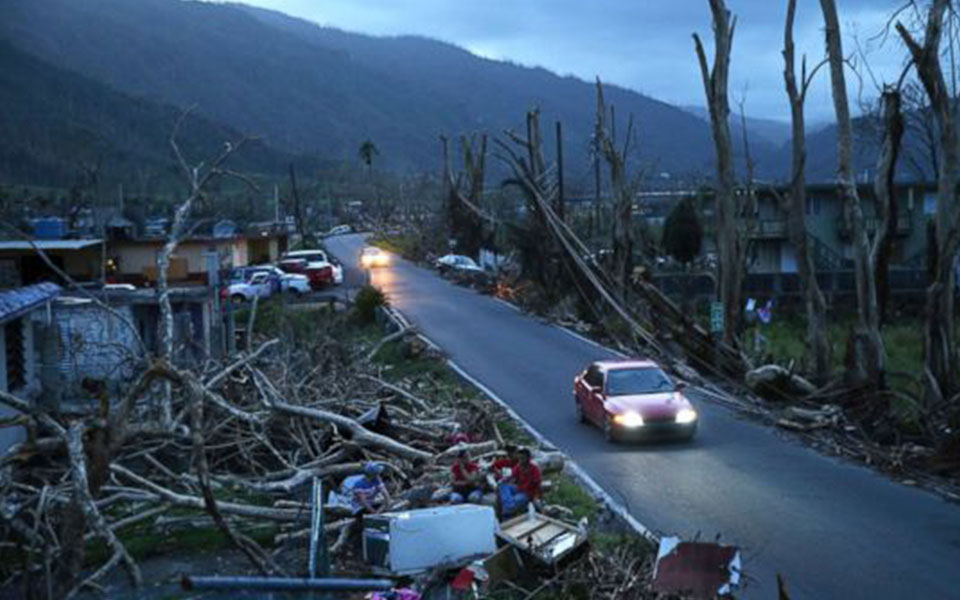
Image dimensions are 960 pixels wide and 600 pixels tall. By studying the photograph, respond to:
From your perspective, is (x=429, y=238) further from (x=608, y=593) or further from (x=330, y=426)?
(x=608, y=593)

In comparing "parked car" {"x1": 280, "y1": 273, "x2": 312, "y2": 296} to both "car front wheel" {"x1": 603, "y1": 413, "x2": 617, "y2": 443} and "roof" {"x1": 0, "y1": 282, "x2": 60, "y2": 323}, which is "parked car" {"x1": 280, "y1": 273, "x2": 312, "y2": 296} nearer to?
"roof" {"x1": 0, "y1": 282, "x2": 60, "y2": 323}

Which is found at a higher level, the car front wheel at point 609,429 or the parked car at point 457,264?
the parked car at point 457,264

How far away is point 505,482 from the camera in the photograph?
1423cm

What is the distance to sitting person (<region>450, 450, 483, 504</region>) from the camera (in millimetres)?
14406

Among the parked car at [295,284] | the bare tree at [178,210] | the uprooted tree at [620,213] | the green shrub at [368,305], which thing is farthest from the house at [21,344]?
the parked car at [295,284]

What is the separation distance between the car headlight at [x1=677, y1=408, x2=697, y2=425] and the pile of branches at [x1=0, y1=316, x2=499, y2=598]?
323 cm

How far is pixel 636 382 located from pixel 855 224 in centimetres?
558

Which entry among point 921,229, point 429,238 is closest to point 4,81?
point 429,238

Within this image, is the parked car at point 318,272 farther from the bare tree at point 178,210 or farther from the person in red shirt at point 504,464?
the person in red shirt at point 504,464

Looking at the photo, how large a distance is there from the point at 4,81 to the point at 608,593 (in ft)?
466

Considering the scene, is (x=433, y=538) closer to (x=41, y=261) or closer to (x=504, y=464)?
(x=504, y=464)

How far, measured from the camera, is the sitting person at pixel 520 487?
13898 mm

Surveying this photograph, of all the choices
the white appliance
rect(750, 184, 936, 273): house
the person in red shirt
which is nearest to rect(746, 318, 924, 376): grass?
rect(750, 184, 936, 273): house

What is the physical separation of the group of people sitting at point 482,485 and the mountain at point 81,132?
93.5 metres
